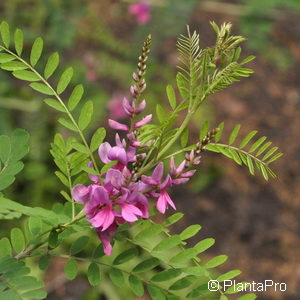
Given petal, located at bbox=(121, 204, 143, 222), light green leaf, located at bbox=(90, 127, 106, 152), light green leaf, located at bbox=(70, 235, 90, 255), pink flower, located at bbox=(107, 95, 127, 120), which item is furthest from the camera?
pink flower, located at bbox=(107, 95, 127, 120)

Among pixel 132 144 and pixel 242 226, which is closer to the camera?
pixel 132 144

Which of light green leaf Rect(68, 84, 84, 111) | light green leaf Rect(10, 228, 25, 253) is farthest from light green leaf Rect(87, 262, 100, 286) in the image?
light green leaf Rect(68, 84, 84, 111)

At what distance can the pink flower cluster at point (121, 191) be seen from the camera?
0.99 m

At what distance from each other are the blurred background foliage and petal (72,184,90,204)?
1894 millimetres

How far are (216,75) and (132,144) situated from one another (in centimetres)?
18

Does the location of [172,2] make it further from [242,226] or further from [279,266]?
[279,266]

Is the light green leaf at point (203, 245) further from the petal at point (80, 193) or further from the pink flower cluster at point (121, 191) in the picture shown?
the petal at point (80, 193)

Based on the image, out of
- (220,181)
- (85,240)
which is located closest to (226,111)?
(220,181)

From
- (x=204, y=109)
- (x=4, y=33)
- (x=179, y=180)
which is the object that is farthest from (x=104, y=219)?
(x=204, y=109)

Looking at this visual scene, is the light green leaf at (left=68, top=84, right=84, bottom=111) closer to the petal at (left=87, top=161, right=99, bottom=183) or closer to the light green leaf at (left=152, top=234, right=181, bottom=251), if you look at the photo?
the petal at (left=87, top=161, right=99, bottom=183)

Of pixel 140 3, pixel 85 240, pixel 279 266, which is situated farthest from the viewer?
pixel 140 3

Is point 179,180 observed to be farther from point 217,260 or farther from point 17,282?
point 17,282

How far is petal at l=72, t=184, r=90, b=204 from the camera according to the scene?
1020 mm

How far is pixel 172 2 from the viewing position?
347 centimetres
